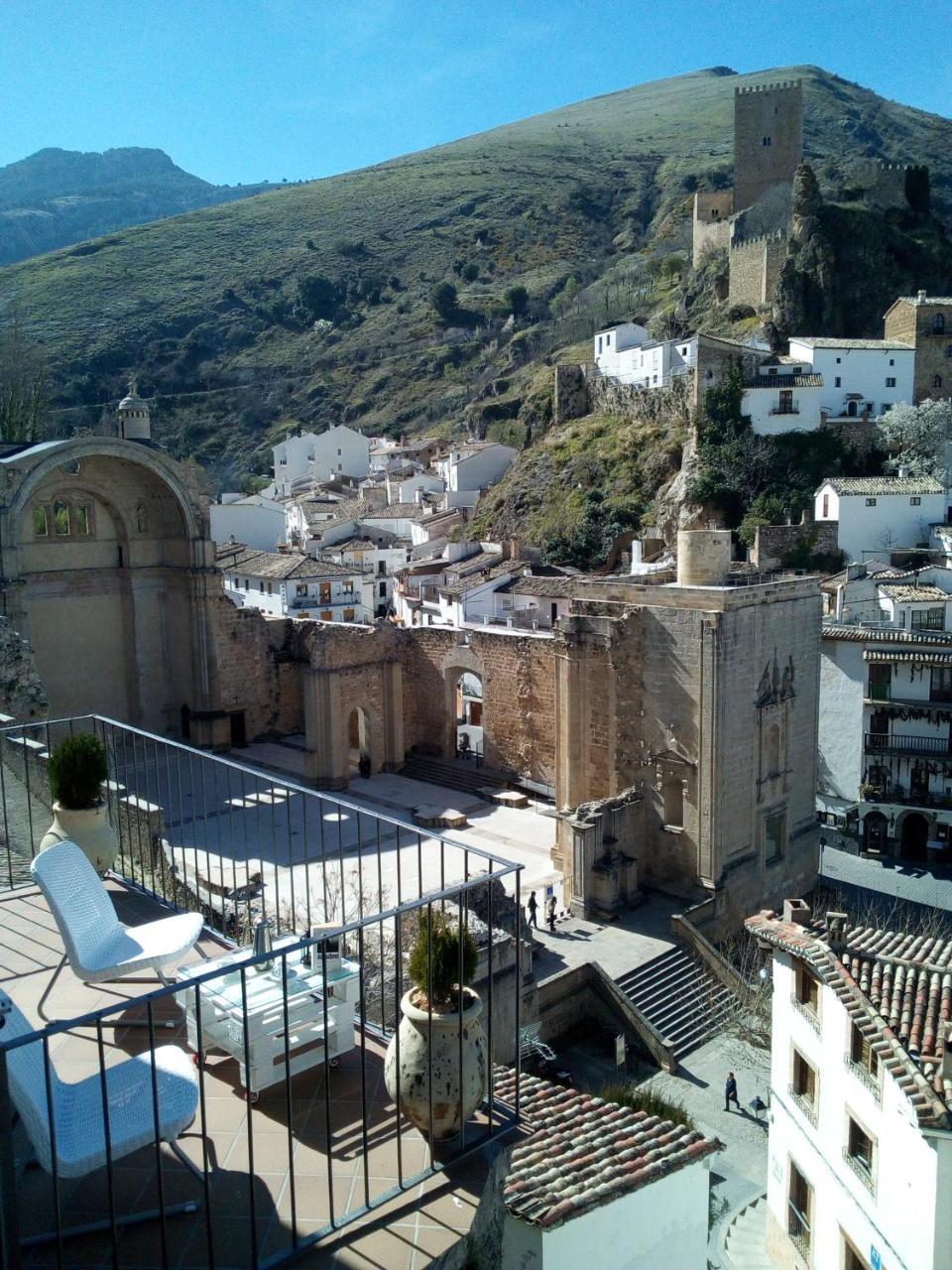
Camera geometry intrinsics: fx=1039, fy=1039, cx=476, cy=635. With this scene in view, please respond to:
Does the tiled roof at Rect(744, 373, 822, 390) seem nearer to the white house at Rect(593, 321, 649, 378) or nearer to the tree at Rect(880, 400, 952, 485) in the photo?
the tree at Rect(880, 400, 952, 485)

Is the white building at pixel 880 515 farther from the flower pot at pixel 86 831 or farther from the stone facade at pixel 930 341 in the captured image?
the flower pot at pixel 86 831

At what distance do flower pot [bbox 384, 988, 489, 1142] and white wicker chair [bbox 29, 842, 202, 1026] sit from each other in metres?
1.62

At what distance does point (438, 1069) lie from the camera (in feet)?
17.0

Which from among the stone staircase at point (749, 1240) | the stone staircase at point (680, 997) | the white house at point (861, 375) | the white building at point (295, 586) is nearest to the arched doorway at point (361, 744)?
the stone staircase at point (680, 997)

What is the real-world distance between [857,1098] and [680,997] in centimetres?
516

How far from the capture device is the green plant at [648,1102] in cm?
1409

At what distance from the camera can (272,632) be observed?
28875 mm

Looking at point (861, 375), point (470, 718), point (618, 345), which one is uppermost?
point (618, 345)

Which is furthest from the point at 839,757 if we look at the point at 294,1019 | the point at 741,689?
the point at 294,1019

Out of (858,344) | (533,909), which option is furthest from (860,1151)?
(858,344)

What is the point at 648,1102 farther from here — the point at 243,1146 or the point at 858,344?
the point at 858,344

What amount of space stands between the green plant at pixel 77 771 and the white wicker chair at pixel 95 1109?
366cm

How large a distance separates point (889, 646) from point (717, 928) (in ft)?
44.0

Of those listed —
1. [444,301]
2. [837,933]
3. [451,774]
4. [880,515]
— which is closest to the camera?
[837,933]
